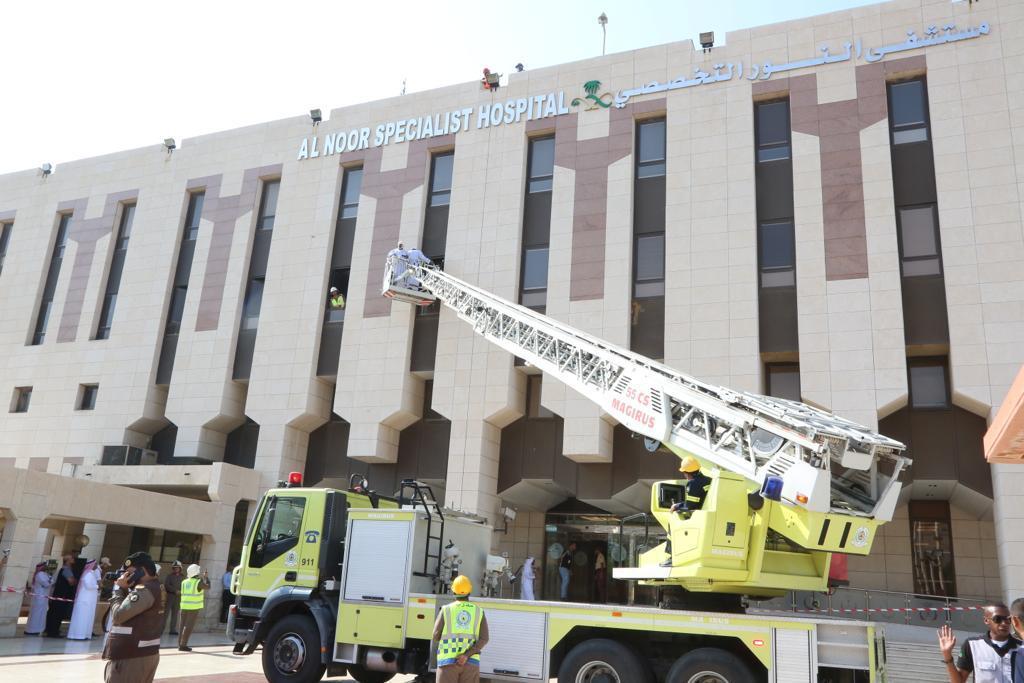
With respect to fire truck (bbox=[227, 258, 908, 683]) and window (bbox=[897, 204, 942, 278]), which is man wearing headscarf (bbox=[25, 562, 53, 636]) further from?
window (bbox=[897, 204, 942, 278])

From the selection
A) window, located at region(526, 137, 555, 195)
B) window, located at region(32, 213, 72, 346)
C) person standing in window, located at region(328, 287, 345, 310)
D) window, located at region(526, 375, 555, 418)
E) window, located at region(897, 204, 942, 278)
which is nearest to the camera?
window, located at region(897, 204, 942, 278)

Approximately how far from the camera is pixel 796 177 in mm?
23109

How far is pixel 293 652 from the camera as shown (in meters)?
12.2

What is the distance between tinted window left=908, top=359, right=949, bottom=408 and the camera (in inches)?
842

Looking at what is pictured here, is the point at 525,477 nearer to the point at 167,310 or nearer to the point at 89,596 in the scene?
the point at 89,596

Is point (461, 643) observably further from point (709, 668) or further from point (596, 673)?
point (709, 668)

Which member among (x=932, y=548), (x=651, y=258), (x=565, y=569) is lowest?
(x=565, y=569)

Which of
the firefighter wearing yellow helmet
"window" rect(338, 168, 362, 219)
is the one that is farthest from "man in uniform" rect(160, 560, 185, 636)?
"window" rect(338, 168, 362, 219)

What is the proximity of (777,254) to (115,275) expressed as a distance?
26590 mm

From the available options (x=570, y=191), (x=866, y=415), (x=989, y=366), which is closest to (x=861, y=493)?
(x=866, y=415)

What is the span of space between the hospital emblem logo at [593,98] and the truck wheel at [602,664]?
20087mm

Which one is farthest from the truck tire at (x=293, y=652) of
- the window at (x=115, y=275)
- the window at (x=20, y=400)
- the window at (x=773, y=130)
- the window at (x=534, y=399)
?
the window at (x=20, y=400)

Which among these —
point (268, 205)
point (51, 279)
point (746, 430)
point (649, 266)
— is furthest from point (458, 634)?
point (51, 279)

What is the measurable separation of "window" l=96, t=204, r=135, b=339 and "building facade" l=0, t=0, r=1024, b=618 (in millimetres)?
134
